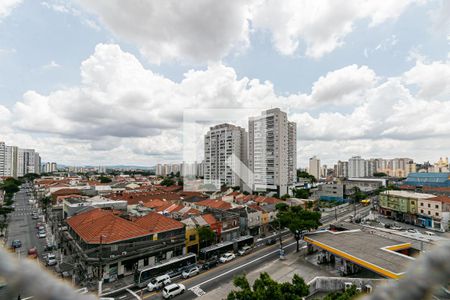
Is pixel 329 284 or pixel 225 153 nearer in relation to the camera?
pixel 329 284

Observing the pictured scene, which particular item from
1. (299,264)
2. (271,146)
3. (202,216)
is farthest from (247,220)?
(271,146)

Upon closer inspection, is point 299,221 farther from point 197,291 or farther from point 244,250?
point 197,291

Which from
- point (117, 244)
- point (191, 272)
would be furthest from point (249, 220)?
point (117, 244)

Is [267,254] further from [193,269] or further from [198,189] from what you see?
[198,189]

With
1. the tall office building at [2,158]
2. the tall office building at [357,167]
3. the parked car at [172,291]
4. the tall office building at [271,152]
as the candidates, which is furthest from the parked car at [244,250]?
the tall office building at [2,158]

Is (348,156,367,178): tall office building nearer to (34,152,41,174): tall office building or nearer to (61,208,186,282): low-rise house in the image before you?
(61,208,186,282): low-rise house

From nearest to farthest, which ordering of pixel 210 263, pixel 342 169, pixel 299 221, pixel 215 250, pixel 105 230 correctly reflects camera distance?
pixel 105 230, pixel 210 263, pixel 299 221, pixel 215 250, pixel 342 169

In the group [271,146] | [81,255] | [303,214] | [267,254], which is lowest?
[267,254]

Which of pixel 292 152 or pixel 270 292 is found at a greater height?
pixel 292 152
